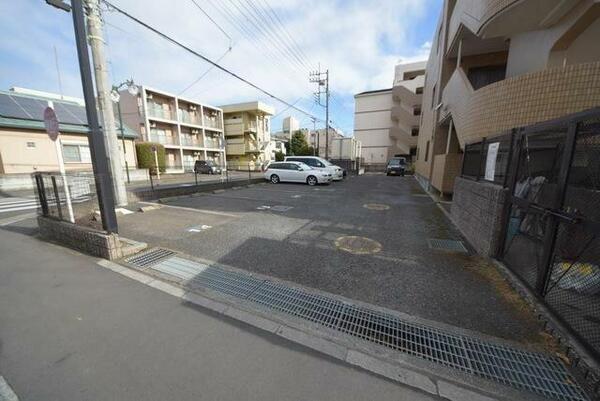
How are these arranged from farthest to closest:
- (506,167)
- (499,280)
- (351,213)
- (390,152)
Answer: (390,152) → (351,213) → (506,167) → (499,280)

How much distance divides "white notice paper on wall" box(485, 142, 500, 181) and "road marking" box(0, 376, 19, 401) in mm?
6465

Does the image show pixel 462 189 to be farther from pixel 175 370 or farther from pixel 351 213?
pixel 175 370

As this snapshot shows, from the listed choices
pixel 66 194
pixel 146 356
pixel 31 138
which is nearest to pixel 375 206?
pixel 146 356

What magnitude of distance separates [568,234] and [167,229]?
22.7 feet

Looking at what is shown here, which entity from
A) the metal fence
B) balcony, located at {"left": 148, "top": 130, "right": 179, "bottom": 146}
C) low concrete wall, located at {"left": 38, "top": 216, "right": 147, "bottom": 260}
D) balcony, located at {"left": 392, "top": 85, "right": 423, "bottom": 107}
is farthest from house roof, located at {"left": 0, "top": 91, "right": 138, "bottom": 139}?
balcony, located at {"left": 392, "top": 85, "right": 423, "bottom": 107}

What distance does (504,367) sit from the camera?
6.52 ft

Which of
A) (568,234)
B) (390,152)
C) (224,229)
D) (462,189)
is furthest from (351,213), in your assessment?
(390,152)

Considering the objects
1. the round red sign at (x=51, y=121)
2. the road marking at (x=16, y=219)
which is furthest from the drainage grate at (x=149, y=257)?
the road marking at (x=16, y=219)

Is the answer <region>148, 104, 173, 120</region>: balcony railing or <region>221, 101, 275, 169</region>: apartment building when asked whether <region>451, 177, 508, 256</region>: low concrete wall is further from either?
<region>221, 101, 275, 169</region>: apartment building

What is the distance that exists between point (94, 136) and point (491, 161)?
22.9ft

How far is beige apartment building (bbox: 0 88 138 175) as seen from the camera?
1329 centimetres

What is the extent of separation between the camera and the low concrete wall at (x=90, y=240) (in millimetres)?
3891

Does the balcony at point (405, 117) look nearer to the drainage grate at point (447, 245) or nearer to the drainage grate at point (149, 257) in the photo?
the drainage grate at point (447, 245)

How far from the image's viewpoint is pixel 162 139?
84.9ft
